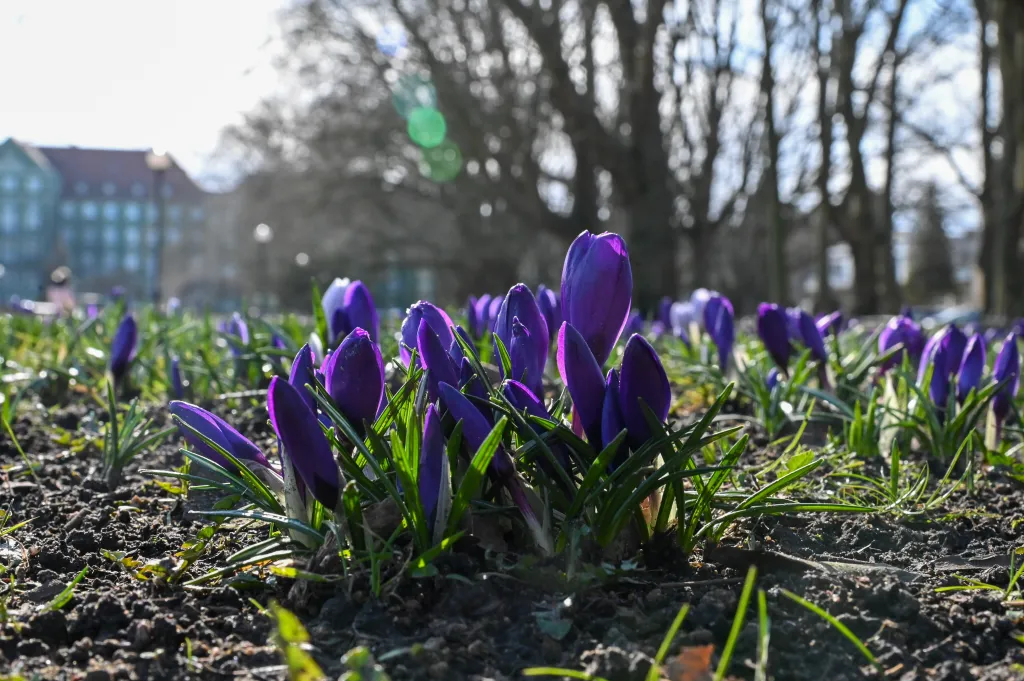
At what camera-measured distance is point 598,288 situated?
148cm

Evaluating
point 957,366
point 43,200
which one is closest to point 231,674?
point 957,366

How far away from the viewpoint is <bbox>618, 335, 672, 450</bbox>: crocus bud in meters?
1.30

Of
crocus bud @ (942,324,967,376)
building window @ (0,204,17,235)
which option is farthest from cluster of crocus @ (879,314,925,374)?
building window @ (0,204,17,235)

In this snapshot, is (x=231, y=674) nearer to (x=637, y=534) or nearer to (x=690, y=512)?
(x=637, y=534)

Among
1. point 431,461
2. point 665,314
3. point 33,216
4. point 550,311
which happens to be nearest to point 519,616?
point 431,461

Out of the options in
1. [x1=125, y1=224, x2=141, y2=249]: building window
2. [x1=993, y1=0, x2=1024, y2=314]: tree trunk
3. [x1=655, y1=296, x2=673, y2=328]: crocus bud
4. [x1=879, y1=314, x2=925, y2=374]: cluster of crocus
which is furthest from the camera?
[x1=125, y1=224, x2=141, y2=249]: building window

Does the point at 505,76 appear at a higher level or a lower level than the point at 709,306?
higher

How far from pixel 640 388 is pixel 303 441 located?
19.8 inches

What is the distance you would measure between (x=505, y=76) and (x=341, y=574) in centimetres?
2094

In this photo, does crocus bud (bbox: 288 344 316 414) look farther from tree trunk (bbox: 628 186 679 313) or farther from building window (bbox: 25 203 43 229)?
building window (bbox: 25 203 43 229)

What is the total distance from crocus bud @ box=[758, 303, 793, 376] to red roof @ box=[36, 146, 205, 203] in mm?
77348

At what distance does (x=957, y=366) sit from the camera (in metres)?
2.54

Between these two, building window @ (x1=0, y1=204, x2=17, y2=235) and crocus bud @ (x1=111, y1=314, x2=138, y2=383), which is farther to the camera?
building window @ (x1=0, y1=204, x2=17, y2=235)

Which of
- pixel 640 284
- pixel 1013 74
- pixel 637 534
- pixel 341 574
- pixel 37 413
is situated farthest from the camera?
pixel 640 284
